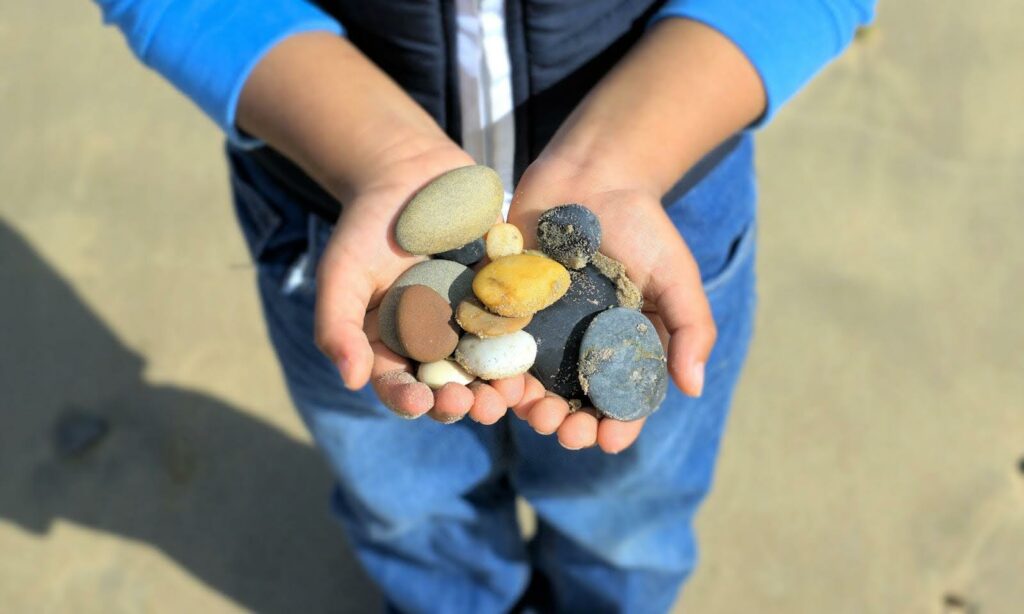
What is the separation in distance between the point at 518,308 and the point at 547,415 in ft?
0.34

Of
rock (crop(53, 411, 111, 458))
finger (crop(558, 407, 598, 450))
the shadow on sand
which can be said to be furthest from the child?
rock (crop(53, 411, 111, 458))

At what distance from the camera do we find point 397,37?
1.00m

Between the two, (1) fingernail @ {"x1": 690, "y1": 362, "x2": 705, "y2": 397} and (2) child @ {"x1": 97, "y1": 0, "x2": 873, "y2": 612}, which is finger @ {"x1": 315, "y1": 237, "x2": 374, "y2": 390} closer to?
(2) child @ {"x1": 97, "y1": 0, "x2": 873, "y2": 612}

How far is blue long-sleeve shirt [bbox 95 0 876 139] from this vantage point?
3.35 feet

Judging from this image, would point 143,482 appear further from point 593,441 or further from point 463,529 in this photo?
point 593,441

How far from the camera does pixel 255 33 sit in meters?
1.03

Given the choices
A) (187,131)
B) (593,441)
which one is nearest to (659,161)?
(593,441)

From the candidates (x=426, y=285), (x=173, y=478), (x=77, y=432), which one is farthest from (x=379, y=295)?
(x=77, y=432)

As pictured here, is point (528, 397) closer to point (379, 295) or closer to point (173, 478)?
point (379, 295)

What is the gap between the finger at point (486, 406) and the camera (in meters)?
0.87

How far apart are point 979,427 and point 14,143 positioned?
2150 millimetres

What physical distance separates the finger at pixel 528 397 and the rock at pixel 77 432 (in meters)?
1.21

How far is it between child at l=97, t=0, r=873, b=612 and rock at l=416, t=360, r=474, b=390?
0.02m

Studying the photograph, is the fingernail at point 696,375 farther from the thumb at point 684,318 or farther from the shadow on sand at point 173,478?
the shadow on sand at point 173,478
